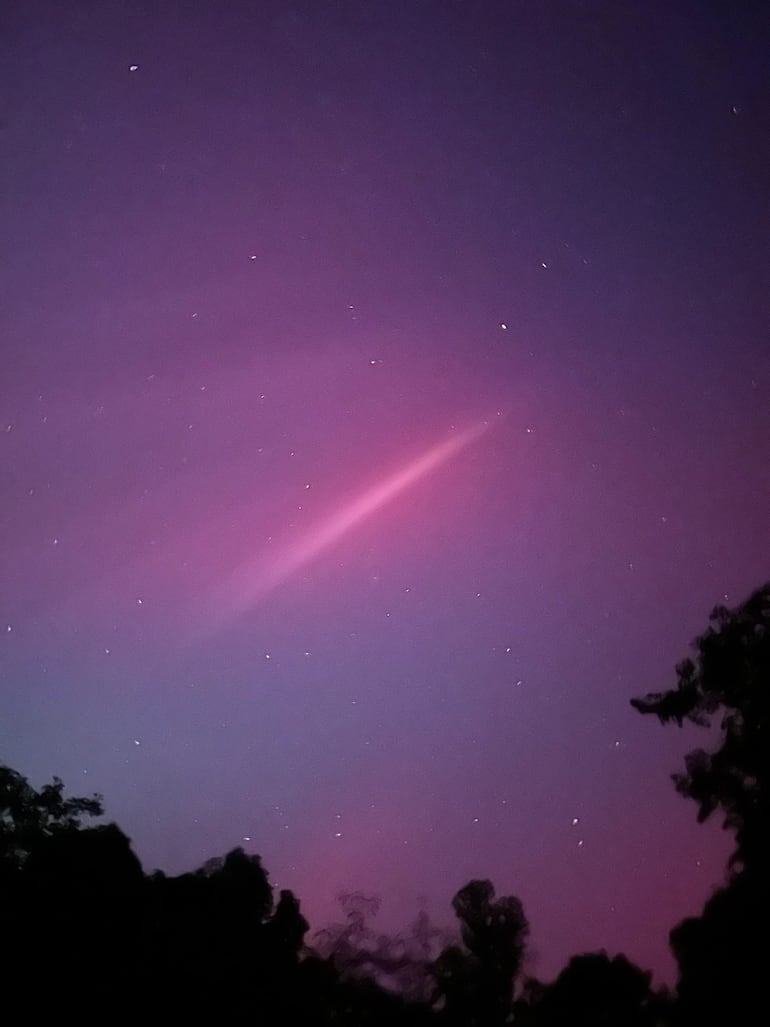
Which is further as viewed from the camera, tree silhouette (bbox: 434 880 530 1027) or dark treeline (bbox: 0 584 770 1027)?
tree silhouette (bbox: 434 880 530 1027)

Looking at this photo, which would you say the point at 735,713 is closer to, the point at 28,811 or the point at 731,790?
the point at 731,790

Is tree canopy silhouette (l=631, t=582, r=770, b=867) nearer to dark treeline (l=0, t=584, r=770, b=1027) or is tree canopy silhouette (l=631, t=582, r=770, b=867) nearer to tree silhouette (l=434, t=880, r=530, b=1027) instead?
dark treeline (l=0, t=584, r=770, b=1027)

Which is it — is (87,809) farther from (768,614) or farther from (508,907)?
(768,614)

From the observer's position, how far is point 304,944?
1360 cm

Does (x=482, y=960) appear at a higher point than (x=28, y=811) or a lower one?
lower

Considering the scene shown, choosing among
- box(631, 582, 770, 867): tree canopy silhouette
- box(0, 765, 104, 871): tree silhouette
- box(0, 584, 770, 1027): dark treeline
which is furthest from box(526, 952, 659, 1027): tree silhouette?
box(0, 765, 104, 871): tree silhouette

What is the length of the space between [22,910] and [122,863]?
4.78ft

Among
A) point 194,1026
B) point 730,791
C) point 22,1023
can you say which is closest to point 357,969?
point 194,1026

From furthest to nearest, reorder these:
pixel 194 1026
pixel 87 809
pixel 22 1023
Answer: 1. pixel 87 809
2. pixel 194 1026
3. pixel 22 1023

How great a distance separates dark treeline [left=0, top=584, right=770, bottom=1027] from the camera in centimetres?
1165

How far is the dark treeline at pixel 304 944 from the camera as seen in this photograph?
38.2 feet

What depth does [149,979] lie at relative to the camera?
11703 mm

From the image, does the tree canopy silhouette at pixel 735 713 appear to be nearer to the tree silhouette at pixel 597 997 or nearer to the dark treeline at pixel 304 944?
the dark treeline at pixel 304 944

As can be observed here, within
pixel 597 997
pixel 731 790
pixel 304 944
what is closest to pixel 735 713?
pixel 731 790
